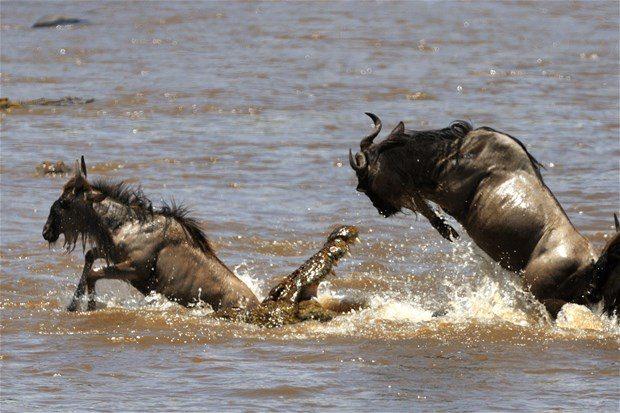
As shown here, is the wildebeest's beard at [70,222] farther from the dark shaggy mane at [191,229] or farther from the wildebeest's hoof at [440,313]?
the wildebeest's hoof at [440,313]

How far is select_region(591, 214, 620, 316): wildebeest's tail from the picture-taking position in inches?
379

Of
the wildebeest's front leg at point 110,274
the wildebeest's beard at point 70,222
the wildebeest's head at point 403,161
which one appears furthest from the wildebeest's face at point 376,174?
the wildebeest's beard at point 70,222

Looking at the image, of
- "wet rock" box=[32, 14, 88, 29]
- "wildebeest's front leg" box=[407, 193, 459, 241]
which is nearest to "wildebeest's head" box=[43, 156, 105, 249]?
"wildebeest's front leg" box=[407, 193, 459, 241]

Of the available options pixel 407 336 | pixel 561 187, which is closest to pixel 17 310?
pixel 407 336

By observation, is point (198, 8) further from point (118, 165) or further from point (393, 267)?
point (393, 267)

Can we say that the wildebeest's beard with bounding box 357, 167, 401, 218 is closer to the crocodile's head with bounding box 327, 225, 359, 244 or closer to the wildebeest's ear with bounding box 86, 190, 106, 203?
the crocodile's head with bounding box 327, 225, 359, 244

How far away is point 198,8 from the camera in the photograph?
125 ft

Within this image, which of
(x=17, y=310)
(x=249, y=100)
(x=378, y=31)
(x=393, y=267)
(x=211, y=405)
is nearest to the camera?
(x=211, y=405)

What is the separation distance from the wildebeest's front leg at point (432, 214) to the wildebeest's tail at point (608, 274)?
3.83 feet

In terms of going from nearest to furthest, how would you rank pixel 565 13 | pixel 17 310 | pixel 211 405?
pixel 211 405 → pixel 17 310 → pixel 565 13

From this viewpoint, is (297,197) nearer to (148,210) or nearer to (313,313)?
(148,210)

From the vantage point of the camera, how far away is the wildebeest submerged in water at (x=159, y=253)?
10.3 m

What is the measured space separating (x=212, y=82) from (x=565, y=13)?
1507cm

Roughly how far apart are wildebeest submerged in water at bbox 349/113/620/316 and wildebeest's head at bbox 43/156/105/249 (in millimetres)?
2098
